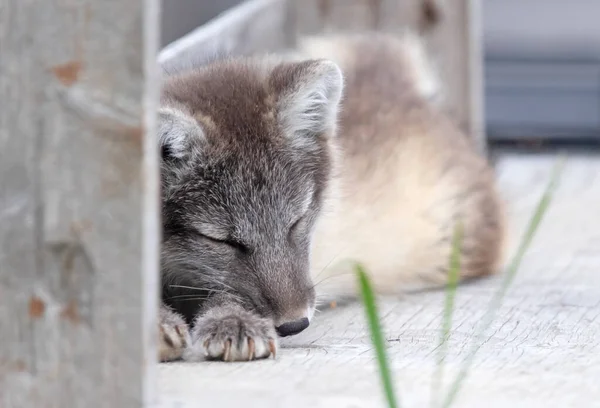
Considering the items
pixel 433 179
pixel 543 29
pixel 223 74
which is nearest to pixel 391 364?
pixel 223 74

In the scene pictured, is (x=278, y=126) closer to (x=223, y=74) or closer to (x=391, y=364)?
(x=223, y=74)

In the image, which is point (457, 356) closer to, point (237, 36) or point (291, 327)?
point (291, 327)

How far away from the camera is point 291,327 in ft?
11.5

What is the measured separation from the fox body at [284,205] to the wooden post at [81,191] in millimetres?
840

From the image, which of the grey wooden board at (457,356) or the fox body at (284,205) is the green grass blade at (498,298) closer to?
the grey wooden board at (457,356)

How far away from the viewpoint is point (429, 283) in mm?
4938

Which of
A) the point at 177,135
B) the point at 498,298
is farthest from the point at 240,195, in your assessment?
the point at 498,298

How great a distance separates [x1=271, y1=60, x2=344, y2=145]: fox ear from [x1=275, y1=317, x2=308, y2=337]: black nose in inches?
31.2

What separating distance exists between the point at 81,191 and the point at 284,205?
5.10ft

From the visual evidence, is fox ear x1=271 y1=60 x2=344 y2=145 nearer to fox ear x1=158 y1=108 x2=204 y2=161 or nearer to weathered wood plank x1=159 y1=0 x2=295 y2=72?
fox ear x1=158 y1=108 x2=204 y2=161

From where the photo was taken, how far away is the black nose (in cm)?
349

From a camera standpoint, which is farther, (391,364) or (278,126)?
(278,126)

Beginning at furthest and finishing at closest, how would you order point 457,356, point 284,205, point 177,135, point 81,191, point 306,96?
point 306,96
point 284,205
point 177,135
point 457,356
point 81,191

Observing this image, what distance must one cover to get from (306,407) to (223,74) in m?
1.96
